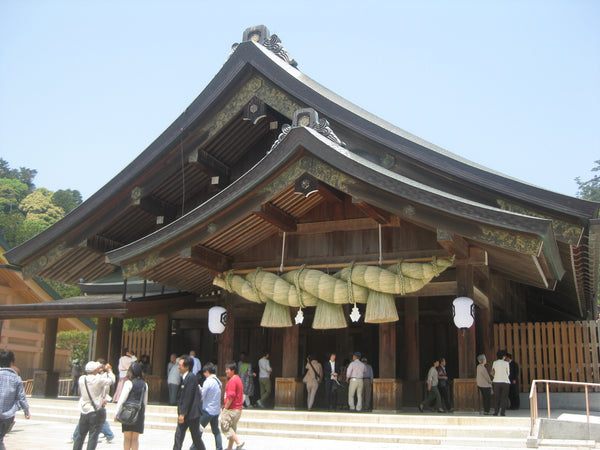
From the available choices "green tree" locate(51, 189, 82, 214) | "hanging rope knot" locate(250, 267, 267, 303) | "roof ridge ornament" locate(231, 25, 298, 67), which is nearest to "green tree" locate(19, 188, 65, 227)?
"green tree" locate(51, 189, 82, 214)

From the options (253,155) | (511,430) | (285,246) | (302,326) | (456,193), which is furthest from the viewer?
(302,326)

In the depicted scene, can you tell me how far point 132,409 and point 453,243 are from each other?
604cm

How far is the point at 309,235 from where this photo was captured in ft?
42.3

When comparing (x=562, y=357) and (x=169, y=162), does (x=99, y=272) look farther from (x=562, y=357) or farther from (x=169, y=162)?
(x=562, y=357)

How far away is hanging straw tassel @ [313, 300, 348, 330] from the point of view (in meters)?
11.8

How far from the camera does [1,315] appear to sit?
50.2 ft

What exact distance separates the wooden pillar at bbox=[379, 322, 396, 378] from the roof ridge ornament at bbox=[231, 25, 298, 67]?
632 cm

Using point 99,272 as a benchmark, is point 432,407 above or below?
below

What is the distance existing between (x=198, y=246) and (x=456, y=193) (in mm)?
5205

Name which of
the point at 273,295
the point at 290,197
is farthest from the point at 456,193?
the point at 273,295

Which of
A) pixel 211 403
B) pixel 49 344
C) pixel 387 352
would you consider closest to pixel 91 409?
pixel 211 403

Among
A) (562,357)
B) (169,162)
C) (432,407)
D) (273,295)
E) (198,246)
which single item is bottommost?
(432,407)

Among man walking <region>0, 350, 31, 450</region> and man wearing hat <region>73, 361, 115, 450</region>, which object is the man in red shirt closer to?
man wearing hat <region>73, 361, 115, 450</region>

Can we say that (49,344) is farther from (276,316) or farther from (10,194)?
(10,194)
